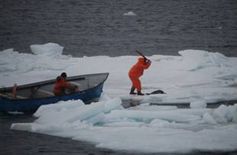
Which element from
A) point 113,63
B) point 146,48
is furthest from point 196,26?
point 113,63

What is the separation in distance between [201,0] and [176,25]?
2899 centimetres

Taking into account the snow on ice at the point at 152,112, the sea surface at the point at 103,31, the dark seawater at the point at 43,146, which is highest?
the sea surface at the point at 103,31

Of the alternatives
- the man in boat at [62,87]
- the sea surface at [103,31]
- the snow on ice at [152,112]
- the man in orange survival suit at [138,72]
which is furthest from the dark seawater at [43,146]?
the man in orange survival suit at [138,72]

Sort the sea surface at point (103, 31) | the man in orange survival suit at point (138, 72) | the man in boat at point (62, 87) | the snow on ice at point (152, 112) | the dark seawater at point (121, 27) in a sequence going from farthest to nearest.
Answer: the dark seawater at point (121, 27)
the man in orange survival suit at point (138, 72)
the man in boat at point (62, 87)
the sea surface at point (103, 31)
the snow on ice at point (152, 112)

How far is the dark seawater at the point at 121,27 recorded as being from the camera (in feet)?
113

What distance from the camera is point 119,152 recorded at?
502 inches

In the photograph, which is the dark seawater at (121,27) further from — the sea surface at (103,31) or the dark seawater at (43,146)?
Result: the dark seawater at (43,146)

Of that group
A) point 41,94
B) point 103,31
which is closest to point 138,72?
point 41,94

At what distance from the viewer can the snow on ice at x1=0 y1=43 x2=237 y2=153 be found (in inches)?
521

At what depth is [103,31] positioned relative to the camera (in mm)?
42906

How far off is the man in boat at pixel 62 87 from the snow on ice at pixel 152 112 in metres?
1.12

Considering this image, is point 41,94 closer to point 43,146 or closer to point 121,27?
point 43,146

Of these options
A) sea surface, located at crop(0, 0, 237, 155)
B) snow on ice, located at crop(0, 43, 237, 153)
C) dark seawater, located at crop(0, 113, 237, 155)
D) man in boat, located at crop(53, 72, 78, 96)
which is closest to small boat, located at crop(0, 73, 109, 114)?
man in boat, located at crop(53, 72, 78, 96)

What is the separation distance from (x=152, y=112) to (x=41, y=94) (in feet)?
14.5
